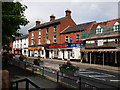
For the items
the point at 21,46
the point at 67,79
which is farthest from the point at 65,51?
the point at 21,46

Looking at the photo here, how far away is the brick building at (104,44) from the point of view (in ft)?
75.3

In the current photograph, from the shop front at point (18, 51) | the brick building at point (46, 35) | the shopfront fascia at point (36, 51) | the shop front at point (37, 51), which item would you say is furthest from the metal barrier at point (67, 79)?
the shop front at point (18, 51)

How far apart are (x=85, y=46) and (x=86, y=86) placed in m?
22.6

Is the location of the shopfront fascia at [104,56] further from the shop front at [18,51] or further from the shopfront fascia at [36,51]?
the shop front at [18,51]

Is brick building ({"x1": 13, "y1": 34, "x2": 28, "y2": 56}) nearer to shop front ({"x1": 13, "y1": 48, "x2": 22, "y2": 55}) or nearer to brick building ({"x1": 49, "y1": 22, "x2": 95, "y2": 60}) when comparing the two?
shop front ({"x1": 13, "y1": 48, "x2": 22, "y2": 55})

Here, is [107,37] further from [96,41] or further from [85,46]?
[85,46]

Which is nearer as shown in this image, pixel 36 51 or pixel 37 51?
pixel 37 51

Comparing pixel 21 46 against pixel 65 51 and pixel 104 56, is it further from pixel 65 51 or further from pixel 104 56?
pixel 104 56

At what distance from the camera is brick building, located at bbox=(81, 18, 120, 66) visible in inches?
904

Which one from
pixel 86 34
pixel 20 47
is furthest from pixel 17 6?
pixel 20 47

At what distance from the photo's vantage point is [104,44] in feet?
80.6

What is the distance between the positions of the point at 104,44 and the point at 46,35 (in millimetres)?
21253

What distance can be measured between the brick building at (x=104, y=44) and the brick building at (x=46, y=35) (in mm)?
9928

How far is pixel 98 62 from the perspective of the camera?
26.6 m
